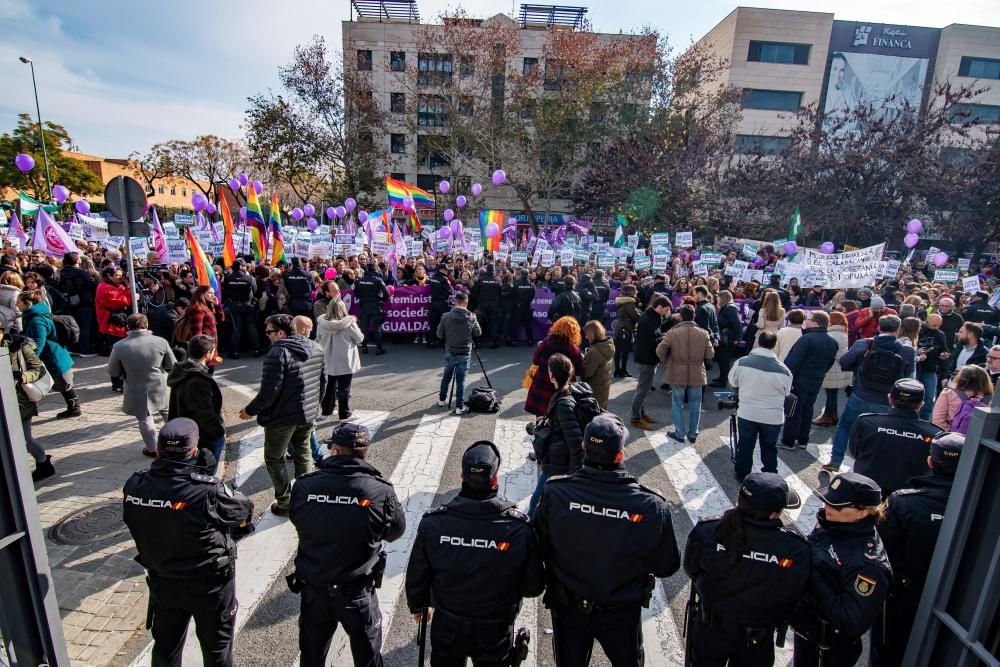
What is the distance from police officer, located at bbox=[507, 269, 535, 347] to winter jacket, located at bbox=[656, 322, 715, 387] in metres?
5.79

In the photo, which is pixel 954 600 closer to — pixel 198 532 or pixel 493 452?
pixel 493 452

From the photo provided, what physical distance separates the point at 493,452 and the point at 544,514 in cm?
46

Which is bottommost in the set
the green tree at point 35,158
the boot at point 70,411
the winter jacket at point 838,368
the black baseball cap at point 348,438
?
the boot at point 70,411

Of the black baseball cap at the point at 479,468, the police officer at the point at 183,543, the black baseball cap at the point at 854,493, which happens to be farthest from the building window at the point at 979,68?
the police officer at the point at 183,543

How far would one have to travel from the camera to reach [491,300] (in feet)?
41.1

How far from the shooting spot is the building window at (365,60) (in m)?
43.8

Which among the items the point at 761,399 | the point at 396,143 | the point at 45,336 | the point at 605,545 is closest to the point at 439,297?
the point at 45,336

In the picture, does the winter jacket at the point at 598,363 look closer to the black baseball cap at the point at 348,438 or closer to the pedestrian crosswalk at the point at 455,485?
the pedestrian crosswalk at the point at 455,485

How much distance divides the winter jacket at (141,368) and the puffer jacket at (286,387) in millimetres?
1790

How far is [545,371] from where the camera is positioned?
600 cm

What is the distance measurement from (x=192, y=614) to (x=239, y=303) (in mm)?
9066

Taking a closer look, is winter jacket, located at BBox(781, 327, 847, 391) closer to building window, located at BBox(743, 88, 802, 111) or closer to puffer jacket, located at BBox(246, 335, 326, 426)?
puffer jacket, located at BBox(246, 335, 326, 426)

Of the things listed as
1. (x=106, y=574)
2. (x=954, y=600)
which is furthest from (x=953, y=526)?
(x=106, y=574)

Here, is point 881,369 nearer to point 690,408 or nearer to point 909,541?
point 690,408
